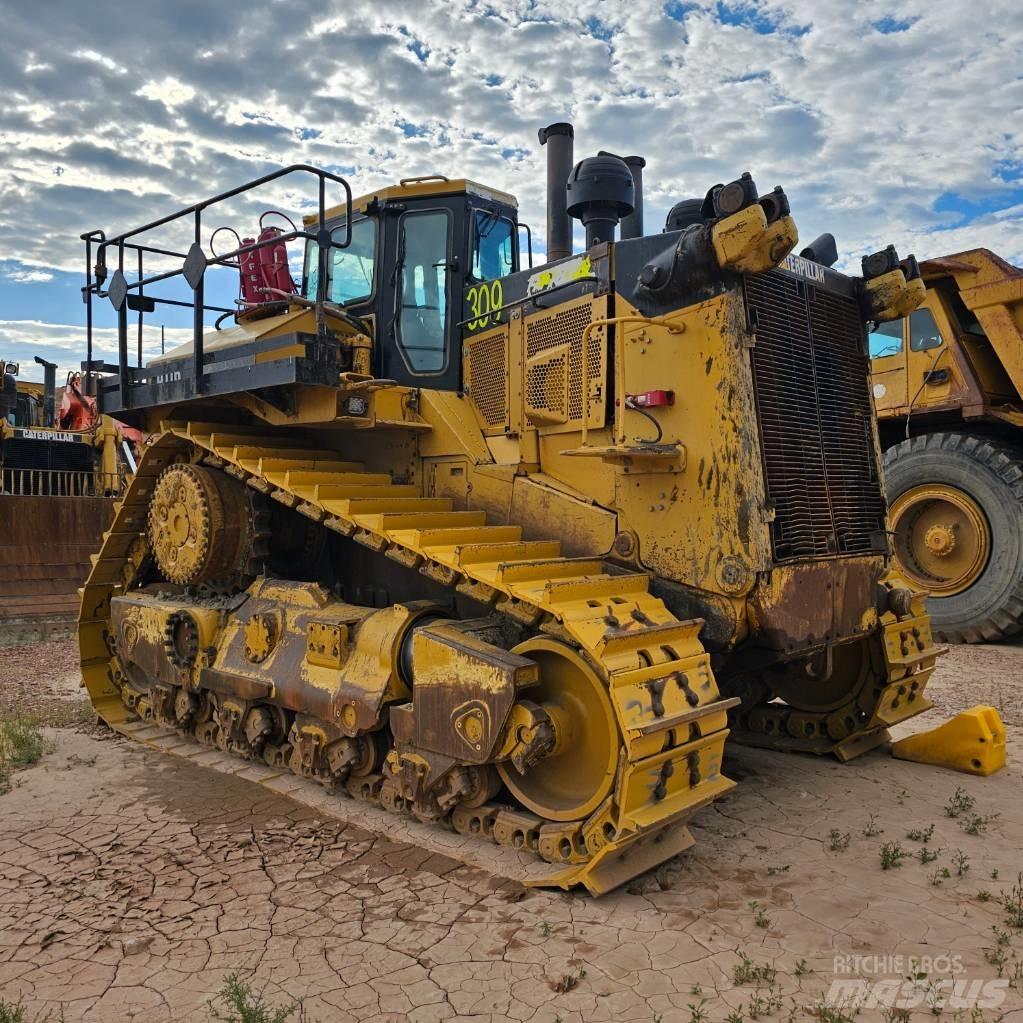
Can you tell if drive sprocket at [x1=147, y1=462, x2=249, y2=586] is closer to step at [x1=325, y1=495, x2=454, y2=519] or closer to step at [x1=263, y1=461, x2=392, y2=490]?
step at [x1=263, y1=461, x2=392, y2=490]

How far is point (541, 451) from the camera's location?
17.8 feet

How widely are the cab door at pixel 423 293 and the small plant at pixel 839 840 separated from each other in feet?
11.6

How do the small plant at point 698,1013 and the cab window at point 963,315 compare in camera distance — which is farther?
the cab window at point 963,315

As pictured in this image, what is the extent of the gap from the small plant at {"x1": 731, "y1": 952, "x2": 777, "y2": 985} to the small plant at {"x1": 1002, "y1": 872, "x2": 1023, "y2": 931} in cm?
111

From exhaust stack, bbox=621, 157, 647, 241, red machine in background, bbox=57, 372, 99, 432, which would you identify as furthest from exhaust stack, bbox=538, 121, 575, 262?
red machine in background, bbox=57, 372, 99, 432

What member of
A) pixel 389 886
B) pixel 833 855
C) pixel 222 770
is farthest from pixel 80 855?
pixel 833 855

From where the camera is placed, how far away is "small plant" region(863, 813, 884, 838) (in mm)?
4602

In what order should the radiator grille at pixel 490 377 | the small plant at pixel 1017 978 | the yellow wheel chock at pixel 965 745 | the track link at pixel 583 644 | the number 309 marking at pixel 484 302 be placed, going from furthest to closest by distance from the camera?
1. the number 309 marking at pixel 484 302
2. the radiator grille at pixel 490 377
3. the yellow wheel chock at pixel 965 745
4. the track link at pixel 583 644
5. the small plant at pixel 1017 978

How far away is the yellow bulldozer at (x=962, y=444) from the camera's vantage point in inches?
381

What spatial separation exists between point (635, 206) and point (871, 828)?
13.6ft

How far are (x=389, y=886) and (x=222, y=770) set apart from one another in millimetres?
2141

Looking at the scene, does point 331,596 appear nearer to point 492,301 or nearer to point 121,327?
point 492,301

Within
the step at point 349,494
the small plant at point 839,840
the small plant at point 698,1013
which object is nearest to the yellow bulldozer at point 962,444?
the small plant at point 839,840

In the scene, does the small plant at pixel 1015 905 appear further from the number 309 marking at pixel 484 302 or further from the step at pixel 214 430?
the step at pixel 214 430
